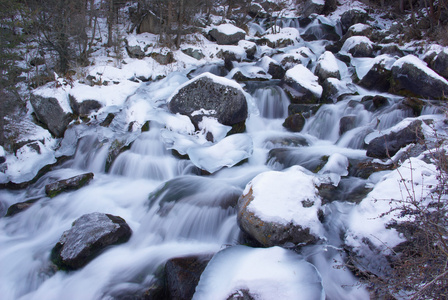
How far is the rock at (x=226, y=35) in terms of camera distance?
12.9m

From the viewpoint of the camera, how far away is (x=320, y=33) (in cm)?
1546

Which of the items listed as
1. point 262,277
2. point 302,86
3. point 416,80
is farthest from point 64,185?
point 416,80

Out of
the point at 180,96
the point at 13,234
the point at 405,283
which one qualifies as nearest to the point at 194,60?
the point at 180,96

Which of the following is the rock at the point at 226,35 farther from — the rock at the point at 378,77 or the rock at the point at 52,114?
the rock at the point at 52,114

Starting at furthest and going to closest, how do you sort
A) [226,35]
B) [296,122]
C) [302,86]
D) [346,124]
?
[226,35] → [302,86] → [296,122] → [346,124]

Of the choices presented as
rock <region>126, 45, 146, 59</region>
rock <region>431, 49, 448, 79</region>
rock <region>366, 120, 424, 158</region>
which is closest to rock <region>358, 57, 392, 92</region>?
rock <region>431, 49, 448, 79</region>

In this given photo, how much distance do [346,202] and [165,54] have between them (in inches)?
358

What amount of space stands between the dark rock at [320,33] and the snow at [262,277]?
14559mm

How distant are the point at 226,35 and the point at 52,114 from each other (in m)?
8.52

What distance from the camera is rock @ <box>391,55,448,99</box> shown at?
274 inches

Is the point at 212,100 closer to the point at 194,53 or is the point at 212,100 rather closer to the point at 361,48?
the point at 194,53

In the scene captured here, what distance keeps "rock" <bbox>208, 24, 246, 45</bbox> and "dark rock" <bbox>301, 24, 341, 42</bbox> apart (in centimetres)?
421

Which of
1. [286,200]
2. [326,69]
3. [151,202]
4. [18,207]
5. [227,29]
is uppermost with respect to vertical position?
[227,29]

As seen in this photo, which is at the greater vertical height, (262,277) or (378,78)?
(378,78)
